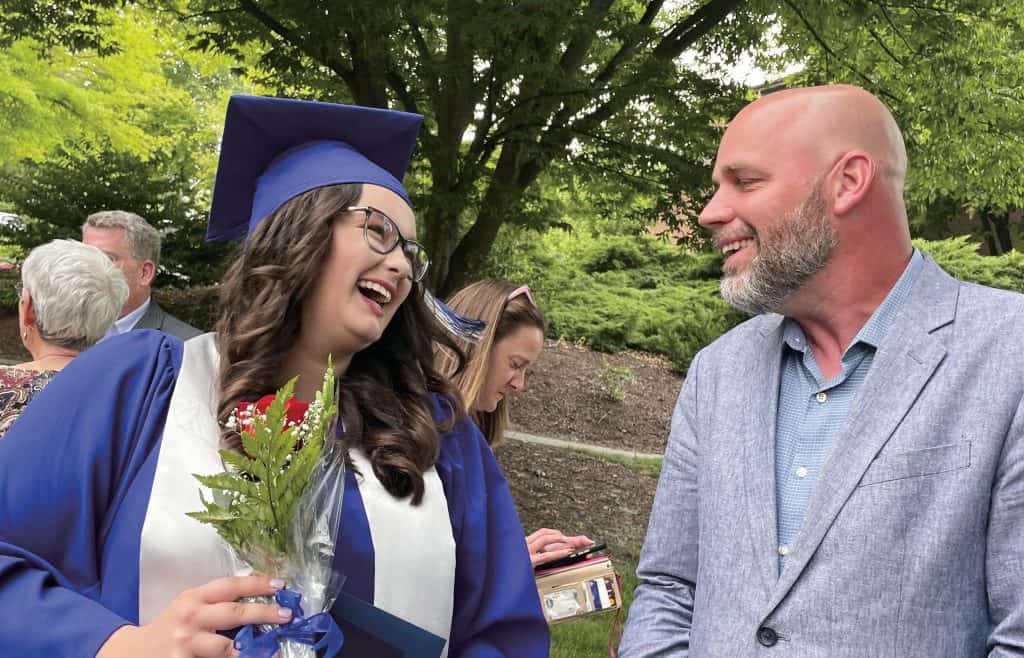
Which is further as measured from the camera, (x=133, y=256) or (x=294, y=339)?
(x=133, y=256)

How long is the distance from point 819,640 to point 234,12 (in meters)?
7.35

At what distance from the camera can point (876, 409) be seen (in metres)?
→ 2.16

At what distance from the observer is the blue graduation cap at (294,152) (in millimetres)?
2301

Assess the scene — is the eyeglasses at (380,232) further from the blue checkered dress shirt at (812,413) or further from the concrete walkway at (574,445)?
the concrete walkway at (574,445)

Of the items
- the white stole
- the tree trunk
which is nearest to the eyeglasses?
the white stole

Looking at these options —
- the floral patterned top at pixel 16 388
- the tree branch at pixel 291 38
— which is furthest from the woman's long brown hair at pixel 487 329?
the tree branch at pixel 291 38

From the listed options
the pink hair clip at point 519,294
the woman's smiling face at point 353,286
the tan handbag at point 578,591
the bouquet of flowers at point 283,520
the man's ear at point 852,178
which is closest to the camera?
the bouquet of flowers at point 283,520

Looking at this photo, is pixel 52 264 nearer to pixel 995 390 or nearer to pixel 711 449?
pixel 711 449

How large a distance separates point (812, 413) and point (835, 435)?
15 centimetres

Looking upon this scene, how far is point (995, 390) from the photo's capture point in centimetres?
204

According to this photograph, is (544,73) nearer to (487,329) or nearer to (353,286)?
(487,329)

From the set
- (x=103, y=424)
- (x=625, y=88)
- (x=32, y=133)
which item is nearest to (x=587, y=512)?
(x=625, y=88)

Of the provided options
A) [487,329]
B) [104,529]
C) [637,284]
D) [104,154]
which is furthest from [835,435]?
[637,284]

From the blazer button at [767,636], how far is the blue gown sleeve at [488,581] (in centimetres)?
50
